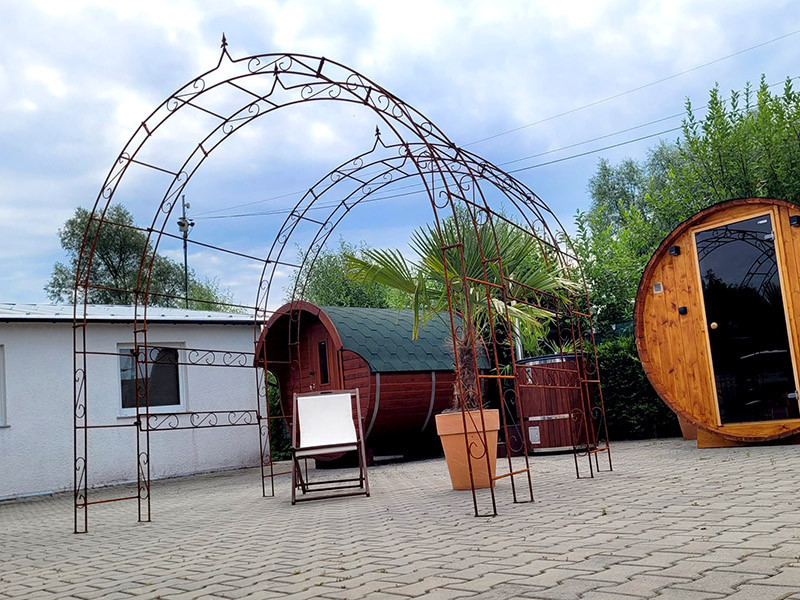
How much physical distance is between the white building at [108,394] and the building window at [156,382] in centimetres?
2

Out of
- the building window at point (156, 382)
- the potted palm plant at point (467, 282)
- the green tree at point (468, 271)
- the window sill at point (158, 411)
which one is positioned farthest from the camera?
the building window at point (156, 382)

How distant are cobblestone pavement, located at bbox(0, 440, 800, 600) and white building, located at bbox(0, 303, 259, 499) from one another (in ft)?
15.4

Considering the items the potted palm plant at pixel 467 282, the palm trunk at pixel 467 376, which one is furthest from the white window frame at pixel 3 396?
the palm trunk at pixel 467 376

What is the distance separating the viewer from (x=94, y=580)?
3.89 meters

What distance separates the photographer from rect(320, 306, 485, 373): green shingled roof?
1081cm

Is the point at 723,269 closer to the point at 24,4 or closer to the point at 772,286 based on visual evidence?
the point at 772,286

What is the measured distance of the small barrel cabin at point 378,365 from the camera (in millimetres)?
10641

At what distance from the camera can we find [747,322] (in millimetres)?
8273

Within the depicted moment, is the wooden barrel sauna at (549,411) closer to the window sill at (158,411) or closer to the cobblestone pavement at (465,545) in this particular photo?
the cobblestone pavement at (465,545)

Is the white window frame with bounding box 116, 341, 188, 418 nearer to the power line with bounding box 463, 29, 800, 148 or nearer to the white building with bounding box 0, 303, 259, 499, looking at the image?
the white building with bounding box 0, 303, 259, 499

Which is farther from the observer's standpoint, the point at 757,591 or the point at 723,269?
the point at 723,269

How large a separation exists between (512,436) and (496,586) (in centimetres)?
815

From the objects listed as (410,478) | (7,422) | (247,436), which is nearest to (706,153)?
(410,478)

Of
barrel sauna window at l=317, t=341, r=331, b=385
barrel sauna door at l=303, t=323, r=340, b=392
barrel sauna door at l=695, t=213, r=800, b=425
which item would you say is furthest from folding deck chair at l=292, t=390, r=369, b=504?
barrel sauna door at l=695, t=213, r=800, b=425
